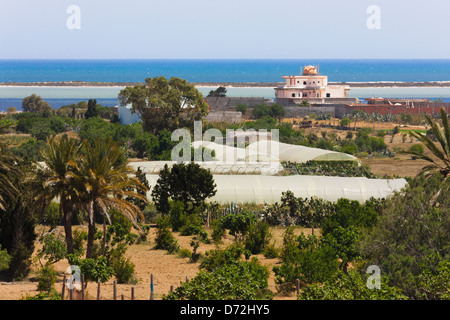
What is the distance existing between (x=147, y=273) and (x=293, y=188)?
12.3m

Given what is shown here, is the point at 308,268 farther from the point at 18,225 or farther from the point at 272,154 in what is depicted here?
the point at 272,154

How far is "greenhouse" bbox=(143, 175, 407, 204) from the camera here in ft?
99.2

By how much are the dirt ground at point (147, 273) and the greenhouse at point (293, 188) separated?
3.85 m

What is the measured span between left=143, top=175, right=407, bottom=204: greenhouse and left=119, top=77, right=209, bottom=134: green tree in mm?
24853

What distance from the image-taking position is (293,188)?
30656 millimetres

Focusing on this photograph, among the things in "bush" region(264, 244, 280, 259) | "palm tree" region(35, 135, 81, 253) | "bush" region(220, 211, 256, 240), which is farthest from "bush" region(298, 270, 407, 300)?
"bush" region(220, 211, 256, 240)

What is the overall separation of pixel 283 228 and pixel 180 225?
14.5 feet

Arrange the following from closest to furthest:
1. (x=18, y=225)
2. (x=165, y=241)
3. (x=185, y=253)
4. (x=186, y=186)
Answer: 1. (x=18, y=225)
2. (x=185, y=253)
3. (x=165, y=241)
4. (x=186, y=186)

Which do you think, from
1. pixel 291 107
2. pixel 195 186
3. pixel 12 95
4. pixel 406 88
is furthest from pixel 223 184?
pixel 406 88

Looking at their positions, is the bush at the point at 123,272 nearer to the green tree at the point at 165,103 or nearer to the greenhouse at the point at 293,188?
the greenhouse at the point at 293,188

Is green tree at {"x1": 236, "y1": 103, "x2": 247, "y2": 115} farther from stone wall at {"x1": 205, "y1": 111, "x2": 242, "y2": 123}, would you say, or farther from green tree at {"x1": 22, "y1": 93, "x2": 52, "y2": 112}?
green tree at {"x1": 22, "y1": 93, "x2": 52, "y2": 112}

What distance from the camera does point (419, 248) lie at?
16.4 meters

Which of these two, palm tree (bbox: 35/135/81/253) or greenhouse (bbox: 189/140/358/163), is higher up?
palm tree (bbox: 35/135/81/253)

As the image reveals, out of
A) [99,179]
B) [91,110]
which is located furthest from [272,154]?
[91,110]
